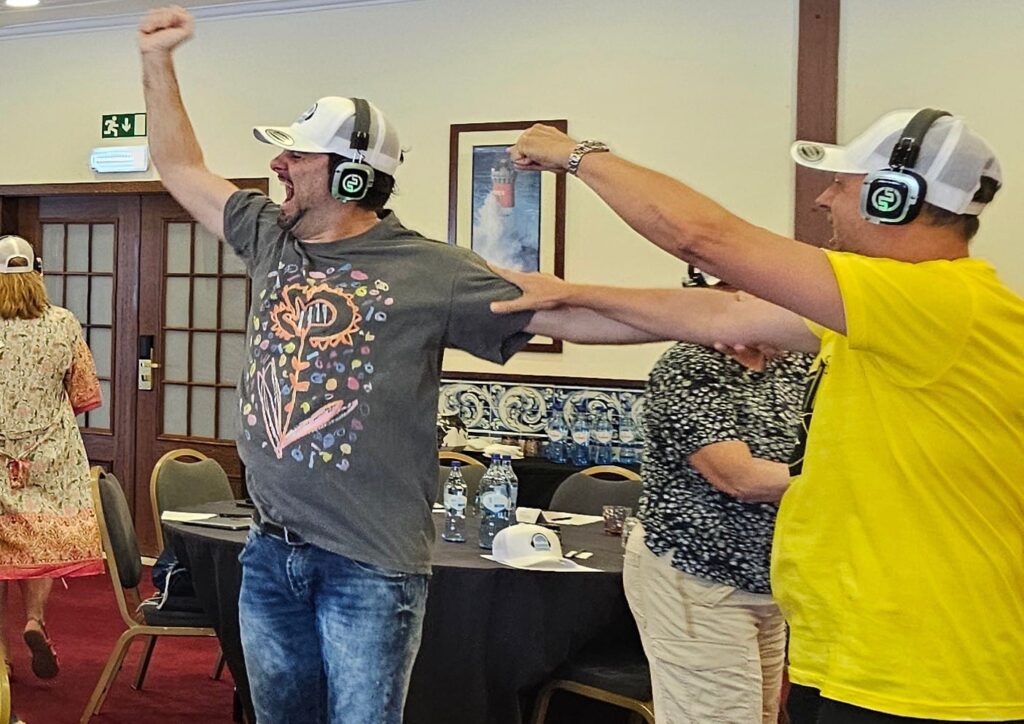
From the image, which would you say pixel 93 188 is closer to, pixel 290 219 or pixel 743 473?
pixel 290 219

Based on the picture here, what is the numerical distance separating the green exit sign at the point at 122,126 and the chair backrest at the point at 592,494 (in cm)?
384

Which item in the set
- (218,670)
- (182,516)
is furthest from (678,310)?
(218,670)

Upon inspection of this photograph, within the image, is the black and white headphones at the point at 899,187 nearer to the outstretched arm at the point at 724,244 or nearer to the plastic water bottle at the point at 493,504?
the outstretched arm at the point at 724,244

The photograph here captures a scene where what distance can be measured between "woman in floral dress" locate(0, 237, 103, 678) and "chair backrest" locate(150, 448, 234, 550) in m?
0.43

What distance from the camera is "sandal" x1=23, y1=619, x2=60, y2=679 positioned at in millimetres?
4602

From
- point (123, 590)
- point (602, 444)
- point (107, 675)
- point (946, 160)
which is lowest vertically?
point (107, 675)

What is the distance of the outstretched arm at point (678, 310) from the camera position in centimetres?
193

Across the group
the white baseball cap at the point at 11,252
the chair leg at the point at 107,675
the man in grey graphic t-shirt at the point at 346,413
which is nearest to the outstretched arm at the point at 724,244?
→ the man in grey graphic t-shirt at the point at 346,413

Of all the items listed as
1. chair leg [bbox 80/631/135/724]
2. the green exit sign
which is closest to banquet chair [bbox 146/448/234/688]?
chair leg [bbox 80/631/135/724]

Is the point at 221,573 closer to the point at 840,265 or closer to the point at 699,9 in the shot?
the point at 840,265

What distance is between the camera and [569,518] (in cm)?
412

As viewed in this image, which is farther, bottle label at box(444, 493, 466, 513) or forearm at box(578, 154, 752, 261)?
bottle label at box(444, 493, 466, 513)

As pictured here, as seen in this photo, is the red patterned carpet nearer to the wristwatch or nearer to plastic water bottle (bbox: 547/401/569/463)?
plastic water bottle (bbox: 547/401/569/463)

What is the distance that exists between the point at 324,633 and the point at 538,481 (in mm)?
3644
